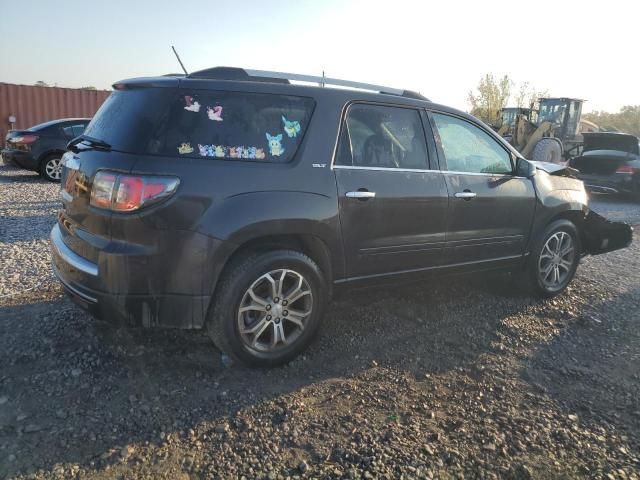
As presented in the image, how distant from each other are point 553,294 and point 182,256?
3.75 metres

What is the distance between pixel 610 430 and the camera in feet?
9.21

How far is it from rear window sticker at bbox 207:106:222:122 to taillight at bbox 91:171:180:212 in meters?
0.48

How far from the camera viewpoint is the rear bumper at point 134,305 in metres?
2.81

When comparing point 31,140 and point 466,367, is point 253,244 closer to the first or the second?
point 466,367

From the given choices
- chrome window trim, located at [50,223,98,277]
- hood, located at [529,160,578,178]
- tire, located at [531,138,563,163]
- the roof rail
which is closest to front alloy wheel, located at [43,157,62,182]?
chrome window trim, located at [50,223,98,277]

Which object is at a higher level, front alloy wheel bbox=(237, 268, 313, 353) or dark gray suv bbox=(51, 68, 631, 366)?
dark gray suv bbox=(51, 68, 631, 366)

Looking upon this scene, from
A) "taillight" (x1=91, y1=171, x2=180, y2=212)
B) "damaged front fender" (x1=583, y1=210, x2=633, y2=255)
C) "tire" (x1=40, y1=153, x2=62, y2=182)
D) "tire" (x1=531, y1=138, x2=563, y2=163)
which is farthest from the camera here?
"tire" (x1=531, y1=138, x2=563, y2=163)

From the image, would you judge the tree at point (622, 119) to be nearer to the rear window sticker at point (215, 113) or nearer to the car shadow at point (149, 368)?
the car shadow at point (149, 368)

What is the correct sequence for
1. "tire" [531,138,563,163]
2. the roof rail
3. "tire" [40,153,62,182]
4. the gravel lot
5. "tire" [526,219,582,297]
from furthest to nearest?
"tire" [531,138,563,163] < "tire" [40,153,62,182] < "tire" [526,219,582,297] < the roof rail < the gravel lot

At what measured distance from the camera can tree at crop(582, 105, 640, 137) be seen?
45375 mm

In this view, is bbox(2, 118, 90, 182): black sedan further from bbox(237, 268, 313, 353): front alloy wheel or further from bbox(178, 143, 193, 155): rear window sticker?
bbox(237, 268, 313, 353): front alloy wheel

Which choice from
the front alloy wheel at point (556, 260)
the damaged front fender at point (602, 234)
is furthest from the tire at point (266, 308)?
the damaged front fender at point (602, 234)

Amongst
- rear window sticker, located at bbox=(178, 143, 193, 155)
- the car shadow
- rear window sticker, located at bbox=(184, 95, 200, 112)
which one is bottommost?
the car shadow

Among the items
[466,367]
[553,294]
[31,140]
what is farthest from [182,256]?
[31,140]
